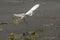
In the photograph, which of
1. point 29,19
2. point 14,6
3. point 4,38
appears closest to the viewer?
point 4,38

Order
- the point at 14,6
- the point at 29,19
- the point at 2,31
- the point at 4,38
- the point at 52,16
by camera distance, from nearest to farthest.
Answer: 1. the point at 4,38
2. the point at 2,31
3. the point at 29,19
4. the point at 52,16
5. the point at 14,6

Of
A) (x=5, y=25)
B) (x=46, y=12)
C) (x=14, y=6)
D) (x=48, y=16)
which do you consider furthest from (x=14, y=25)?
(x=14, y=6)

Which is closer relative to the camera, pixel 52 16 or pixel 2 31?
pixel 2 31

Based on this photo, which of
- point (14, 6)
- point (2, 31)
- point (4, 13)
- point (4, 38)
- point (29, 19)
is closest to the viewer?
point (4, 38)

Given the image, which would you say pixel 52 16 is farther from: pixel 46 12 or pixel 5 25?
pixel 5 25

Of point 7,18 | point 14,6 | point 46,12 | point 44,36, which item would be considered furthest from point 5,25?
point 14,6

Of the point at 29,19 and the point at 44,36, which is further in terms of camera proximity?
the point at 29,19

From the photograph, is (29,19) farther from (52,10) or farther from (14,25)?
(52,10)

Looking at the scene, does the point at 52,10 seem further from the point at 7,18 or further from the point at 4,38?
the point at 4,38

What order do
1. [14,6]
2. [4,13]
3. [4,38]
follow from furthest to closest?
1. [14,6]
2. [4,13]
3. [4,38]
